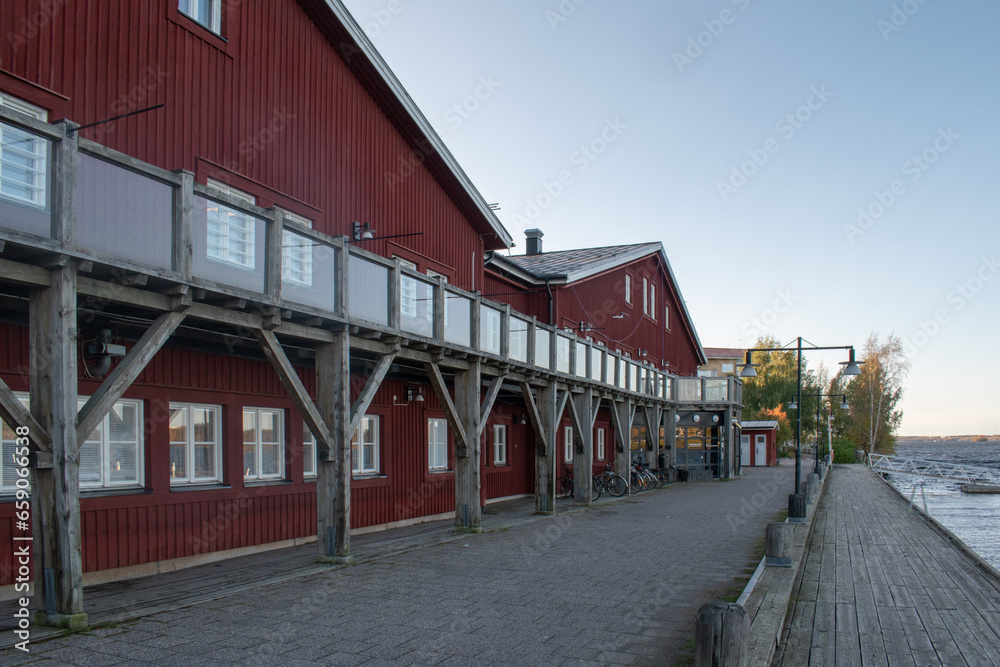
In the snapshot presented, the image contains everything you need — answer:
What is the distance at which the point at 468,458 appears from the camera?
14.0m

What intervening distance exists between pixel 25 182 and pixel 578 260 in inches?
874

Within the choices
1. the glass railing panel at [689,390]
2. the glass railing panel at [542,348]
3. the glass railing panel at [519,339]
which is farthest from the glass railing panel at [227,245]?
the glass railing panel at [689,390]

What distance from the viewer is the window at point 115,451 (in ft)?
31.9

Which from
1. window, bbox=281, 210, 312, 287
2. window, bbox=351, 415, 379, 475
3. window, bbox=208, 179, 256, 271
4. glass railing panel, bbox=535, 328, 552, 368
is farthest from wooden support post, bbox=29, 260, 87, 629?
glass railing panel, bbox=535, 328, 552, 368

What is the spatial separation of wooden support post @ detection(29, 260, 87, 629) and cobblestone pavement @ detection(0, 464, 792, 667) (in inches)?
15.9

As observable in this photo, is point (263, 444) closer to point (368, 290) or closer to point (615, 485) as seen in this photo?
point (368, 290)

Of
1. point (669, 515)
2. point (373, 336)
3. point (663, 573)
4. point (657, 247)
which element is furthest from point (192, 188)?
point (657, 247)

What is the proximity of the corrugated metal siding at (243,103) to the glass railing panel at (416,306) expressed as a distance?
222 centimetres

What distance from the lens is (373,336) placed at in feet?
37.4

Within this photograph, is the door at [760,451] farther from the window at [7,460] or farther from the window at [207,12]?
the window at [7,460]

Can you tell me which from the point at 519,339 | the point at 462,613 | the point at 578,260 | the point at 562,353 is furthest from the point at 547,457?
the point at 578,260

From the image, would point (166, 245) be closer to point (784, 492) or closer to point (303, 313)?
point (303, 313)

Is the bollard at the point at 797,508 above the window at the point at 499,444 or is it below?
below

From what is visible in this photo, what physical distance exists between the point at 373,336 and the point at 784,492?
20237 millimetres
